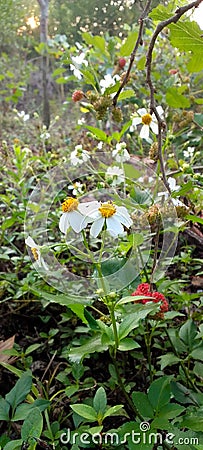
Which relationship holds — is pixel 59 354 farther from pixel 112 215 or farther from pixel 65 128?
pixel 65 128

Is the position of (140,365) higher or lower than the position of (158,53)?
lower

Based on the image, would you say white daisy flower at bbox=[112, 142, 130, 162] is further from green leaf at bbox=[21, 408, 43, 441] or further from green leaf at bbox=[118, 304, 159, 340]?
green leaf at bbox=[21, 408, 43, 441]

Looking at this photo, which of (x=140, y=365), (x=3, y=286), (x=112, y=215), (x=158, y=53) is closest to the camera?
(x=112, y=215)

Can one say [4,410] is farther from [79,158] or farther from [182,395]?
[79,158]

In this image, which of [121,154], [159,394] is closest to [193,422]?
[159,394]

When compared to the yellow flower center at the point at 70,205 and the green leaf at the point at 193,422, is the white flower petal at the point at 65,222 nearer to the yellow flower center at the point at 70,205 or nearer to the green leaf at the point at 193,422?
the yellow flower center at the point at 70,205

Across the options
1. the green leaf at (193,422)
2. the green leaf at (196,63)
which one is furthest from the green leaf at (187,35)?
the green leaf at (193,422)

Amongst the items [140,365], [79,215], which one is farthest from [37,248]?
[140,365]
